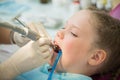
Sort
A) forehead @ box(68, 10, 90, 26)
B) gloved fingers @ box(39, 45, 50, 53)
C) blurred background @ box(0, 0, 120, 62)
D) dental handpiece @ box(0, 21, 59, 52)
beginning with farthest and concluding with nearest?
blurred background @ box(0, 0, 120, 62) → forehead @ box(68, 10, 90, 26) → gloved fingers @ box(39, 45, 50, 53) → dental handpiece @ box(0, 21, 59, 52)

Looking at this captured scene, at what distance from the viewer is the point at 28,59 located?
986mm

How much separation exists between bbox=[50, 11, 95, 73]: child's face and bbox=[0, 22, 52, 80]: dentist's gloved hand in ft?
0.26

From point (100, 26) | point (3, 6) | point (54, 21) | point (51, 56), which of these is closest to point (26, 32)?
point (51, 56)

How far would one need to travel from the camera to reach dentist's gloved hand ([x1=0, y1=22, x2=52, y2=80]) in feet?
3.15

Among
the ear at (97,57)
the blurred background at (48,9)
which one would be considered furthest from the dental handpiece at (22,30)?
the blurred background at (48,9)

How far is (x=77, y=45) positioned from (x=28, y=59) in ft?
0.70

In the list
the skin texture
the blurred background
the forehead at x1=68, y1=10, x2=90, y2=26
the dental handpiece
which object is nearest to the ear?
the skin texture

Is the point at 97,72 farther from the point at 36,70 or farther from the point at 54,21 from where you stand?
the point at 54,21

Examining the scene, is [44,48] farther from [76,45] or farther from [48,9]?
[48,9]

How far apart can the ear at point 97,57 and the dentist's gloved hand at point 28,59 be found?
183 mm

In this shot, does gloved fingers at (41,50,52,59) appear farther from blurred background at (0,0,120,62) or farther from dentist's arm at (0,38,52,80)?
blurred background at (0,0,120,62)

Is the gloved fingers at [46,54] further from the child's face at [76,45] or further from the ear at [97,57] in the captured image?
the ear at [97,57]

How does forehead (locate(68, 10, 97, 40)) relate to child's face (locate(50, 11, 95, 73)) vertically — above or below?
above

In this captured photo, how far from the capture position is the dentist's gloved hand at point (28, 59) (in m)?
0.96
